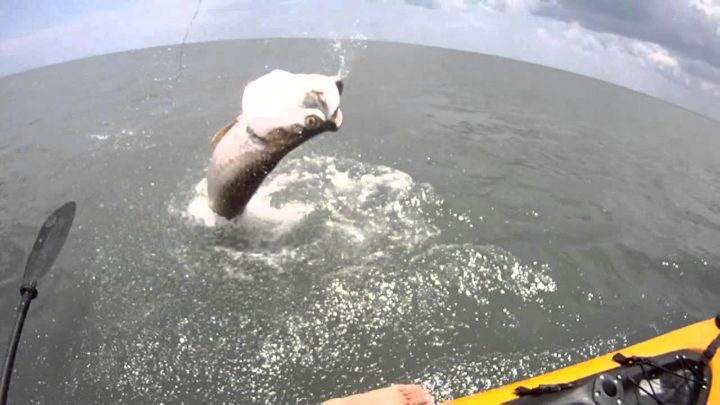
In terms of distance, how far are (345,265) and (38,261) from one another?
4.74 meters

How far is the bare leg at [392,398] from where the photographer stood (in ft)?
12.3

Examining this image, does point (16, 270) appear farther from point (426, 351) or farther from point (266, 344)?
point (426, 351)

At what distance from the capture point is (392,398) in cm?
385

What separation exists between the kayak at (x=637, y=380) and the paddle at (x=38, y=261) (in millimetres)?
3570

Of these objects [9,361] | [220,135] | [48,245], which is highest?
[9,361]

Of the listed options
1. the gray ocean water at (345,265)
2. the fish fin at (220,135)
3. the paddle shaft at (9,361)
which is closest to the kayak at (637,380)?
the gray ocean water at (345,265)

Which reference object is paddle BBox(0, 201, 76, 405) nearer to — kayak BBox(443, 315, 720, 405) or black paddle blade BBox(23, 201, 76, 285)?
black paddle blade BBox(23, 201, 76, 285)

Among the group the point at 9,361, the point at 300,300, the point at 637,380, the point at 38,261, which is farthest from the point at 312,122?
the point at 637,380

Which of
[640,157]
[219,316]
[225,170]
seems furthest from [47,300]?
[640,157]

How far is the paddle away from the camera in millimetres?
3133

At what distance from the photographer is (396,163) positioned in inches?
503

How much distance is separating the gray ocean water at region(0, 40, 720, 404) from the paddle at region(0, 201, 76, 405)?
2.28 metres

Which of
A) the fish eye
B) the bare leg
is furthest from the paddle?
the fish eye

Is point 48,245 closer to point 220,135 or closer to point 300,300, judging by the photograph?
point 220,135
